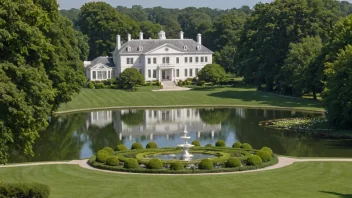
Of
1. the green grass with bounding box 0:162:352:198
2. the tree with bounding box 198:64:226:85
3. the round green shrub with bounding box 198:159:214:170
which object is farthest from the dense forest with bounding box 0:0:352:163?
the round green shrub with bounding box 198:159:214:170

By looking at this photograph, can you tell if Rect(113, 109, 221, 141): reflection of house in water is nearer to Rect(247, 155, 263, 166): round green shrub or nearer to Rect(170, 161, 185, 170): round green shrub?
Rect(247, 155, 263, 166): round green shrub

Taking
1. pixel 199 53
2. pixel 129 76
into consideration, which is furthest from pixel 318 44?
pixel 199 53

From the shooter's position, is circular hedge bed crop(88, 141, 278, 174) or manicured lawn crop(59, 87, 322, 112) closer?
circular hedge bed crop(88, 141, 278, 174)

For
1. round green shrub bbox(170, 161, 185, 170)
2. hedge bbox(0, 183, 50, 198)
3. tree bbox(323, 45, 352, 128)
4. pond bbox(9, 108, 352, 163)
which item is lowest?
pond bbox(9, 108, 352, 163)

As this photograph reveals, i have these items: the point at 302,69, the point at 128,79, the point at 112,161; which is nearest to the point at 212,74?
the point at 128,79

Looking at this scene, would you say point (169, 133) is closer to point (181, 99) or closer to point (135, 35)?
point (181, 99)

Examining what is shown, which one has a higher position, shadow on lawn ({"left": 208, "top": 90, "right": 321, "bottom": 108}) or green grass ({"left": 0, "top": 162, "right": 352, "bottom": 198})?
shadow on lawn ({"left": 208, "top": 90, "right": 321, "bottom": 108})

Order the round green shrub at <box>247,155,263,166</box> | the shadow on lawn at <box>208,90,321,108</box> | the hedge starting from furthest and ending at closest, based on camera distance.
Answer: the shadow on lawn at <box>208,90,321,108</box>
the round green shrub at <box>247,155,263,166</box>
the hedge
